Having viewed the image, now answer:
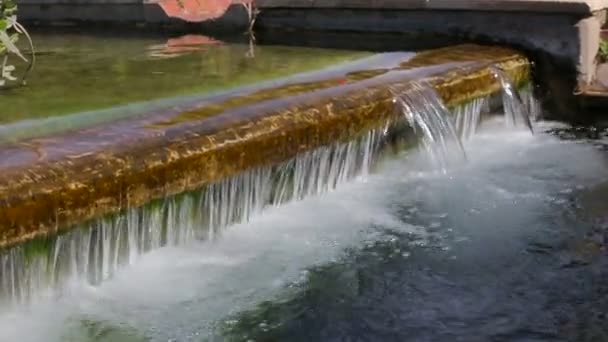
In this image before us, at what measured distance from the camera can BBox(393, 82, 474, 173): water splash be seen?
600cm

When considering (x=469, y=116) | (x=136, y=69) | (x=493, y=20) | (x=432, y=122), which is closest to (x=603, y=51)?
(x=493, y=20)

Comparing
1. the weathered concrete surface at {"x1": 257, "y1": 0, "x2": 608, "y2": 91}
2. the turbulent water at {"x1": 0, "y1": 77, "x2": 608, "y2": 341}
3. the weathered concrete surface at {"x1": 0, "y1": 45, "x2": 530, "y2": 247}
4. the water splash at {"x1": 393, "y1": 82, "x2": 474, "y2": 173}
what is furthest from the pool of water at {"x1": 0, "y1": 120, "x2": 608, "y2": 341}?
the weathered concrete surface at {"x1": 257, "y1": 0, "x2": 608, "y2": 91}

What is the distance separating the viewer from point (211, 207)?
4.79 metres

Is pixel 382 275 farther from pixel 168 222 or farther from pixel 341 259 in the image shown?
pixel 168 222

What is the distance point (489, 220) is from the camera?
5.20 m

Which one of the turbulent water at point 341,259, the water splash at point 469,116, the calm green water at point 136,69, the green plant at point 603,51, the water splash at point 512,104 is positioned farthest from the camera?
the green plant at point 603,51

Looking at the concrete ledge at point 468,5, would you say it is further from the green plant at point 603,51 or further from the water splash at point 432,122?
the water splash at point 432,122

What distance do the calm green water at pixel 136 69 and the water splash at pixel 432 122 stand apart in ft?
3.92

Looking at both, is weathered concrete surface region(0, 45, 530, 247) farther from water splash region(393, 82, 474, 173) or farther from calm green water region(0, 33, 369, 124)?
calm green water region(0, 33, 369, 124)

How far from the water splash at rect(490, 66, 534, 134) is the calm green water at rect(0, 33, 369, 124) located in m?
1.24

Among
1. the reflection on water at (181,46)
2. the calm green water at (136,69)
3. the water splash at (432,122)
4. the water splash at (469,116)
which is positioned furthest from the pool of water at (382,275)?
the reflection on water at (181,46)

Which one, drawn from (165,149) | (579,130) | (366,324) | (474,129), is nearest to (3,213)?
(165,149)

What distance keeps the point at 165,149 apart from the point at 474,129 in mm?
3189

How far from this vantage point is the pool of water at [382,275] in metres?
3.89
